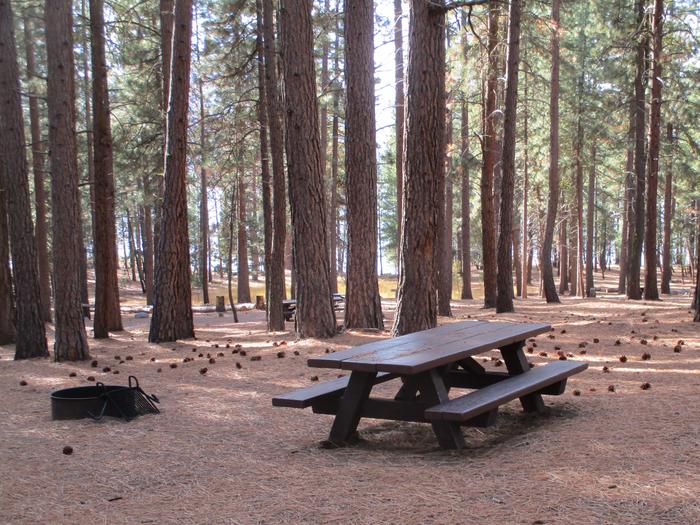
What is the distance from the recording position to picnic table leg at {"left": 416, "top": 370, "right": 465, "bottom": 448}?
173 inches

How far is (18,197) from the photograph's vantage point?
407 inches

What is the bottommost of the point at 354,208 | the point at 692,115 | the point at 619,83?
the point at 354,208

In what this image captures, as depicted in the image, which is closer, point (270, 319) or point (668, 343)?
point (668, 343)

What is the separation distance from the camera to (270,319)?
14719 mm

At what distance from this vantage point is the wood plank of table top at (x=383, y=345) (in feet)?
14.2

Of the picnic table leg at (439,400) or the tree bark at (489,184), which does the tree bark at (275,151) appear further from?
the picnic table leg at (439,400)

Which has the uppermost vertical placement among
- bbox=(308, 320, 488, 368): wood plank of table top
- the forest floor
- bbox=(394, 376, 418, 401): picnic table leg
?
bbox=(308, 320, 488, 368): wood plank of table top

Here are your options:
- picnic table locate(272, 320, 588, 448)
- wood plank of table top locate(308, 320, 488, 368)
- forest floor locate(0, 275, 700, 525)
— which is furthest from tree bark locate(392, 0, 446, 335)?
picnic table locate(272, 320, 588, 448)

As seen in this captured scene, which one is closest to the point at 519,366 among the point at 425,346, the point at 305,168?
the point at 425,346

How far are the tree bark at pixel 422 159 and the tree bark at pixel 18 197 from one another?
6.12 metres

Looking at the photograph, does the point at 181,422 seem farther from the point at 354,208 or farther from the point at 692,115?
the point at 692,115

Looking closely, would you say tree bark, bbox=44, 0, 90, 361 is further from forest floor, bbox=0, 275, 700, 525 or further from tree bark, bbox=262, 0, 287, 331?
tree bark, bbox=262, 0, 287, 331

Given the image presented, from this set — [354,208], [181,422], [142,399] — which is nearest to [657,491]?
[181,422]

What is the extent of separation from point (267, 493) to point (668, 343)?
23.7 ft
